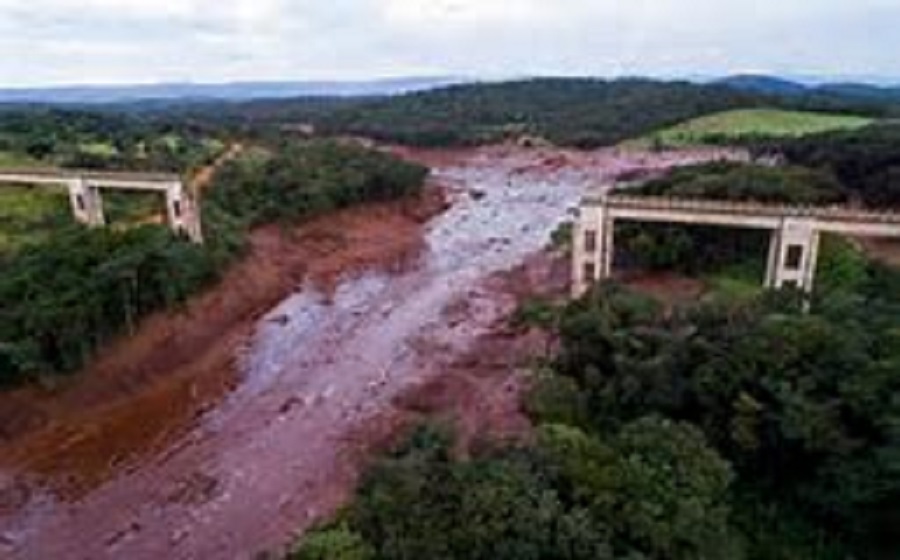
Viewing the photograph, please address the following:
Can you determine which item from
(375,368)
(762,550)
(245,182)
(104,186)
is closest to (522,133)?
(245,182)

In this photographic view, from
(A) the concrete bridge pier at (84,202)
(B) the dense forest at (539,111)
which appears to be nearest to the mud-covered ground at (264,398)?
(A) the concrete bridge pier at (84,202)

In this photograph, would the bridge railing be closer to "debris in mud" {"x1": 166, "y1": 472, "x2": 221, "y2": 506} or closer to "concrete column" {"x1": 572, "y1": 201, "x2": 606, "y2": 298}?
"concrete column" {"x1": 572, "y1": 201, "x2": 606, "y2": 298}

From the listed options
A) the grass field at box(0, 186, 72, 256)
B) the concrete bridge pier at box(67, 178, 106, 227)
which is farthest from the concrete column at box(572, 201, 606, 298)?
the grass field at box(0, 186, 72, 256)

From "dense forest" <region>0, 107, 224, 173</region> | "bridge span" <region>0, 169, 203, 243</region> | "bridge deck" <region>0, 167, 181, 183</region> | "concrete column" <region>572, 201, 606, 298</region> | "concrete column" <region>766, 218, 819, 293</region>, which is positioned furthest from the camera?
"dense forest" <region>0, 107, 224, 173</region>

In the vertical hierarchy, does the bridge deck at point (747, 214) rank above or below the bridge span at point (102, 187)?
above

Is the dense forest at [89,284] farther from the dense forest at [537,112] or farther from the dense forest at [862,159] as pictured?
the dense forest at [537,112]

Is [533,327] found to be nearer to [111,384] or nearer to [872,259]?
[872,259]

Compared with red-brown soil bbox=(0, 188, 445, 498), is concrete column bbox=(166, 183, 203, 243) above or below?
above
